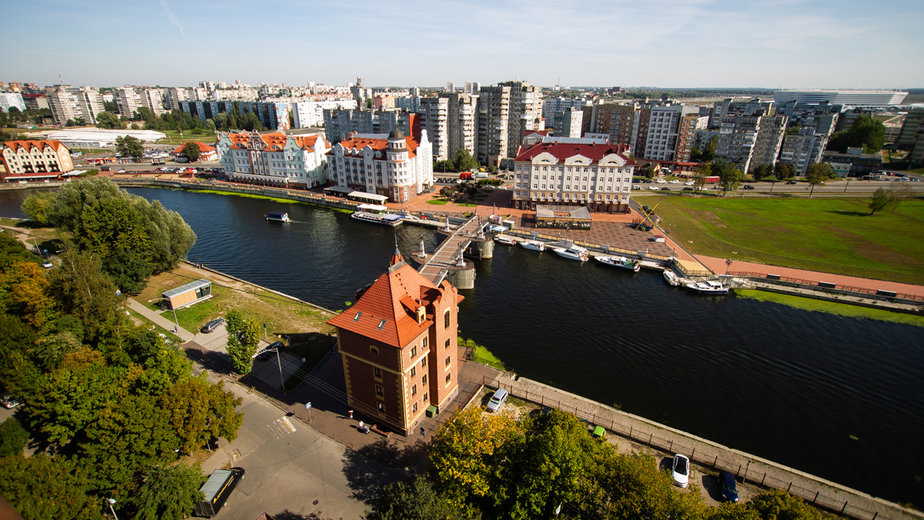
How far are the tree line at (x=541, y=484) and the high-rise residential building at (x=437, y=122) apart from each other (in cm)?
13536

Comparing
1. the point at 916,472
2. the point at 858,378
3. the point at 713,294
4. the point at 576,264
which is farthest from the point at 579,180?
the point at 916,472

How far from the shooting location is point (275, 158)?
13412cm

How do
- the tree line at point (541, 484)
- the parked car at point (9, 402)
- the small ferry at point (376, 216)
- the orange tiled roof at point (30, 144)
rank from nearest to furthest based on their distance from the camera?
the tree line at point (541, 484)
the parked car at point (9, 402)
the small ferry at point (376, 216)
the orange tiled roof at point (30, 144)

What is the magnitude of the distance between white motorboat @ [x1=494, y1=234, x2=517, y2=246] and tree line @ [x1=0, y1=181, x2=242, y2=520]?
2496 inches

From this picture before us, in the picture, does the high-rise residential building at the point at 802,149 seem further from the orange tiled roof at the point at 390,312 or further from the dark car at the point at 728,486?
the orange tiled roof at the point at 390,312

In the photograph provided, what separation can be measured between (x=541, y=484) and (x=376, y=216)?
283 ft

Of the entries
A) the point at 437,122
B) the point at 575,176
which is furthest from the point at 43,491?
the point at 437,122

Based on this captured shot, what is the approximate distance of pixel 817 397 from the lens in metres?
49.4

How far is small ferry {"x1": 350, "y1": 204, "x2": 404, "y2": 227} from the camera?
346 feet

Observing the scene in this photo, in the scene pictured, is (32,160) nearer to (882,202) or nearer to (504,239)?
(504,239)

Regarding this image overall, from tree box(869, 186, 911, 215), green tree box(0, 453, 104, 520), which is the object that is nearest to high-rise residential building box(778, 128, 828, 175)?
tree box(869, 186, 911, 215)

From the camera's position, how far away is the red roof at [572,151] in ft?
349

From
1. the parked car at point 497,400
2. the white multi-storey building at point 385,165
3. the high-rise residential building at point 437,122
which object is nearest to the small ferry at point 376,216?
the white multi-storey building at point 385,165

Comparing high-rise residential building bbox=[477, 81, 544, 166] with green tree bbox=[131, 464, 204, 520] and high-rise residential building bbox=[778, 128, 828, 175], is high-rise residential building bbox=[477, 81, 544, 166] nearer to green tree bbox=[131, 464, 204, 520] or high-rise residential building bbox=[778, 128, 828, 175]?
high-rise residential building bbox=[778, 128, 828, 175]
